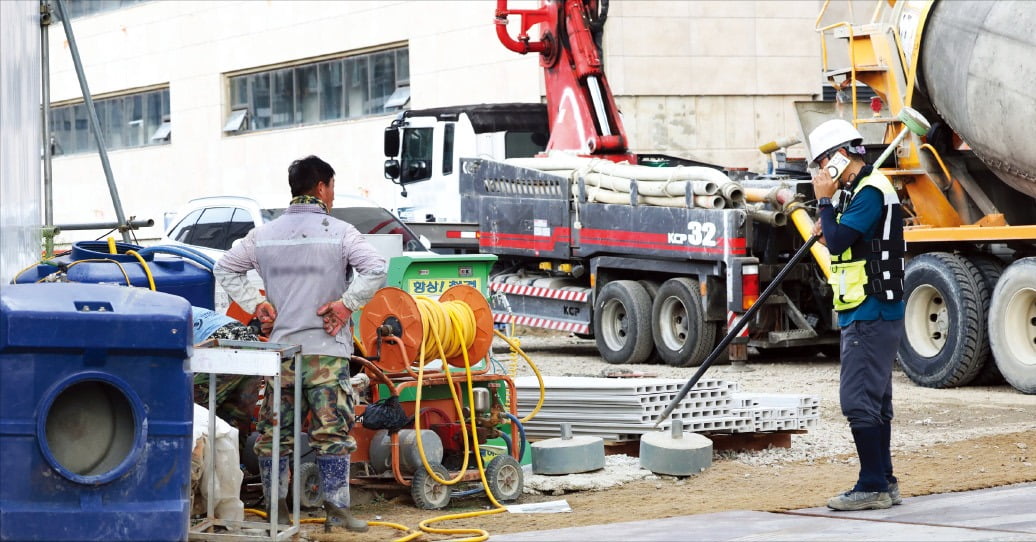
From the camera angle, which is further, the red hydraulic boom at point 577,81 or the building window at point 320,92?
the building window at point 320,92

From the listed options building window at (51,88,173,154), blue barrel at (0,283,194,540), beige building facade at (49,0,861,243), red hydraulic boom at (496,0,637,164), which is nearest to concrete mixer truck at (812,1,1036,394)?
red hydraulic boom at (496,0,637,164)

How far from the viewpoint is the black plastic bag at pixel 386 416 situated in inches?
322

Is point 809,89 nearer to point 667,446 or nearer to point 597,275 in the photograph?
point 597,275

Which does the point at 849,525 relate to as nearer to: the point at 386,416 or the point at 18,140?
the point at 386,416

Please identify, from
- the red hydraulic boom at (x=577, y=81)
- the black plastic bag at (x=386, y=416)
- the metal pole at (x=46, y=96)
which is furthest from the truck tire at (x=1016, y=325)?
the metal pole at (x=46, y=96)

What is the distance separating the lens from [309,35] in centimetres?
3519

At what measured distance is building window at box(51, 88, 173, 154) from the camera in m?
40.8

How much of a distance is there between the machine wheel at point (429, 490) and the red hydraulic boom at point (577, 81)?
11.5 metres

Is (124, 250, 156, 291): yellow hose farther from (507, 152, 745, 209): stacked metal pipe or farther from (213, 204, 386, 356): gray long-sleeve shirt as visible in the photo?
(507, 152, 745, 209): stacked metal pipe

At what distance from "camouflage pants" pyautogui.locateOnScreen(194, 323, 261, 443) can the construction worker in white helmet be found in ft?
10.1

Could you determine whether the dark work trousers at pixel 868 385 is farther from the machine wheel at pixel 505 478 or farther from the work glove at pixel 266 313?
the work glove at pixel 266 313

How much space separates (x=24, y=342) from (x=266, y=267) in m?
1.85

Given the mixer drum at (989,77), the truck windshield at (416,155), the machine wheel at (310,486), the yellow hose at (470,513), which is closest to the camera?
the yellow hose at (470,513)

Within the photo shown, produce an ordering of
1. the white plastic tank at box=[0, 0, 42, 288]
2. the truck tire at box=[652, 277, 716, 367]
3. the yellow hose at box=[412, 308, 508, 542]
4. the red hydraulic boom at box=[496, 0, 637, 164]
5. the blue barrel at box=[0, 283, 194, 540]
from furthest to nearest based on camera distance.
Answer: the red hydraulic boom at box=[496, 0, 637, 164] → the truck tire at box=[652, 277, 716, 367] → the yellow hose at box=[412, 308, 508, 542] → the white plastic tank at box=[0, 0, 42, 288] → the blue barrel at box=[0, 283, 194, 540]
